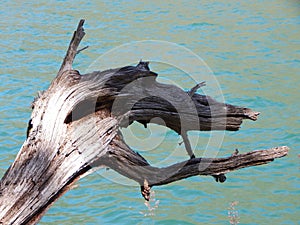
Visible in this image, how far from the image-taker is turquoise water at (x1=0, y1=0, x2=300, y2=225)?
509 centimetres

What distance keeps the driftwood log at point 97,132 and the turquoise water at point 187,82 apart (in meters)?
1.13

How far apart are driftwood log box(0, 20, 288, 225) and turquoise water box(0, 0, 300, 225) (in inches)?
Answer: 44.6

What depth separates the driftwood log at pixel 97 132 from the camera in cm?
233

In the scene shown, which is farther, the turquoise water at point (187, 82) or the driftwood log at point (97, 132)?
the turquoise water at point (187, 82)

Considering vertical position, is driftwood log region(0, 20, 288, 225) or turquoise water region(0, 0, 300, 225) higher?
turquoise water region(0, 0, 300, 225)

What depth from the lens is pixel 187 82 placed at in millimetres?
7480

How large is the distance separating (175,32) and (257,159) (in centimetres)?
658

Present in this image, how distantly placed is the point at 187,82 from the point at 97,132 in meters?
5.03

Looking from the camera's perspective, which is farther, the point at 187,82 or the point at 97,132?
the point at 187,82

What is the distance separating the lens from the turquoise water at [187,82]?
5094 mm

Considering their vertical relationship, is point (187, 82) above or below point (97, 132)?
above

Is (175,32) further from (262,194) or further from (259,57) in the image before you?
(262,194)

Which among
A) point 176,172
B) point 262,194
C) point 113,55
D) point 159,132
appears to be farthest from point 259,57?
point 176,172

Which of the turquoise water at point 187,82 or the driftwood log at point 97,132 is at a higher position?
the turquoise water at point 187,82
